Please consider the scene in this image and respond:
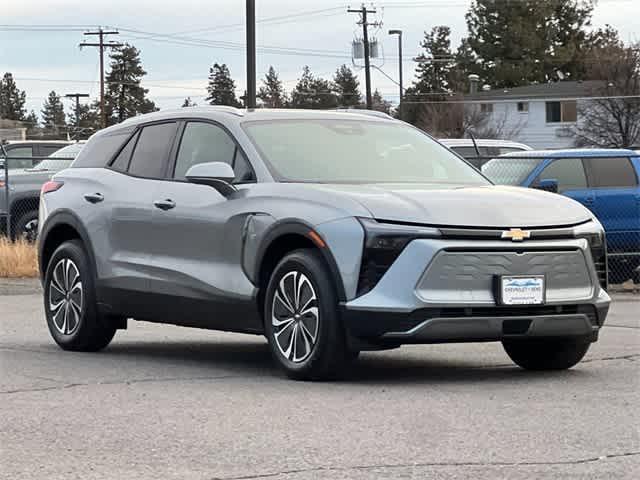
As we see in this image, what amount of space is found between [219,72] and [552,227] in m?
141

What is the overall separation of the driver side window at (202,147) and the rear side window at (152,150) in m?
0.17

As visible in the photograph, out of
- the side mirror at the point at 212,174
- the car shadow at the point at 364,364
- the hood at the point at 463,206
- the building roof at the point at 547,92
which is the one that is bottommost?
A: the car shadow at the point at 364,364

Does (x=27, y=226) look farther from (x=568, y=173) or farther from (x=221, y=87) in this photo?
(x=221, y=87)

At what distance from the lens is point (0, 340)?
11.9 meters

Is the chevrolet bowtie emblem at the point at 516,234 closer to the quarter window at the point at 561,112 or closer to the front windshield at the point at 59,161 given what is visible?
the front windshield at the point at 59,161

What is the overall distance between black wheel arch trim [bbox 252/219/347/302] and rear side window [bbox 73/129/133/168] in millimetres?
2380

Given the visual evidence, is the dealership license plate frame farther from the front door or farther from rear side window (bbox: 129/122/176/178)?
rear side window (bbox: 129/122/176/178)

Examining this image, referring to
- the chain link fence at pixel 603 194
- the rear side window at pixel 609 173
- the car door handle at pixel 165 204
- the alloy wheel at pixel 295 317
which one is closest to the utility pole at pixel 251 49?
the chain link fence at pixel 603 194

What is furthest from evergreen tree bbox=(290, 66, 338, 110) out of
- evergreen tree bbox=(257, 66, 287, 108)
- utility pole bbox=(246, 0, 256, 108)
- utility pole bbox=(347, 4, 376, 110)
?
utility pole bbox=(246, 0, 256, 108)

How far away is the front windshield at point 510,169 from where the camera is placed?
18688 millimetres

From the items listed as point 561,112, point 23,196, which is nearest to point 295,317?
point 23,196

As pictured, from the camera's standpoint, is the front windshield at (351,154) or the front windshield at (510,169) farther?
the front windshield at (510,169)

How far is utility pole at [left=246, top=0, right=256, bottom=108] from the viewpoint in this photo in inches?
1096

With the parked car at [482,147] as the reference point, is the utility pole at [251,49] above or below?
above
